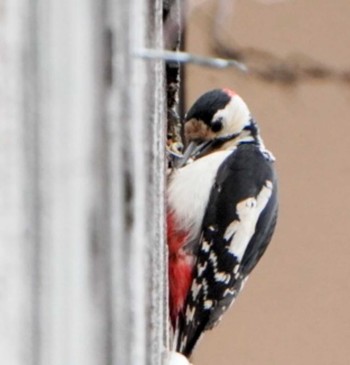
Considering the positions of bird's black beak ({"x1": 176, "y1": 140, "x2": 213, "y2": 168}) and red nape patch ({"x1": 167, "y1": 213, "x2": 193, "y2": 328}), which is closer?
red nape patch ({"x1": 167, "y1": 213, "x2": 193, "y2": 328})

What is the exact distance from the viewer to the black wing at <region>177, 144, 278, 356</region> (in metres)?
3.02

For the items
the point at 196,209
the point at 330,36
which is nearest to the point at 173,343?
the point at 196,209

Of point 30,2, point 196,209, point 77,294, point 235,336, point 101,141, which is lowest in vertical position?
point 235,336

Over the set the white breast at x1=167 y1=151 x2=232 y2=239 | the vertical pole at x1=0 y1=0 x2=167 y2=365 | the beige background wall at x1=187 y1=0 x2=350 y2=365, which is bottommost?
the beige background wall at x1=187 y1=0 x2=350 y2=365

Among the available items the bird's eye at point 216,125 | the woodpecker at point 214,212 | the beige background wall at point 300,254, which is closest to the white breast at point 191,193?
the woodpecker at point 214,212

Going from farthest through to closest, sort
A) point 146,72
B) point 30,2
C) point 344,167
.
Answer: point 344,167
point 146,72
point 30,2

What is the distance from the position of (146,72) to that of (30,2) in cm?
18

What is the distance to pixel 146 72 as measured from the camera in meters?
1.36

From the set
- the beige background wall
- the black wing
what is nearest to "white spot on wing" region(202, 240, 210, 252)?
the black wing

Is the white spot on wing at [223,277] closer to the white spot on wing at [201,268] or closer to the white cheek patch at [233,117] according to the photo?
the white spot on wing at [201,268]

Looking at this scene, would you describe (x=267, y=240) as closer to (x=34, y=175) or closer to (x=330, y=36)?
(x=330, y=36)

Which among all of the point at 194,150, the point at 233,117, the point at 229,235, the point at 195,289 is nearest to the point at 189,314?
the point at 195,289

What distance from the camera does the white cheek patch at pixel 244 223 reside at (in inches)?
123

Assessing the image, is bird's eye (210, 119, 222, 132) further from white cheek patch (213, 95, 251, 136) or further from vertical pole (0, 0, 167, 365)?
vertical pole (0, 0, 167, 365)
